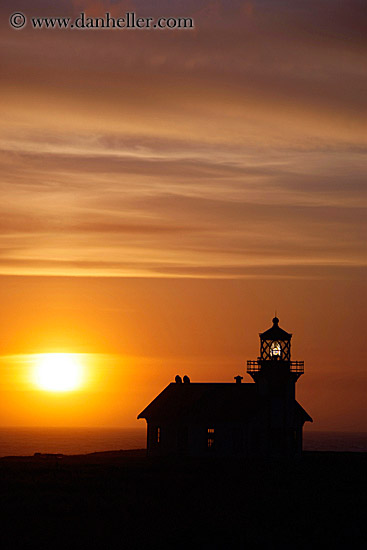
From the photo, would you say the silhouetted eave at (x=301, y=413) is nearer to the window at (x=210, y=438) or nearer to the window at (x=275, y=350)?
the window at (x=275, y=350)

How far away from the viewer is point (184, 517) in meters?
44.0

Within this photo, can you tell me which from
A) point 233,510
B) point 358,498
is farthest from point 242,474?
point 233,510

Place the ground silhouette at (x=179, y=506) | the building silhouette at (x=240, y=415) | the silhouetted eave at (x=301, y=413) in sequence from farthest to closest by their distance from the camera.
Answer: the silhouetted eave at (x=301, y=413)
the building silhouette at (x=240, y=415)
the ground silhouette at (x=179, y=506)

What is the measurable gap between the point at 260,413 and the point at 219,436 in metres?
3.47

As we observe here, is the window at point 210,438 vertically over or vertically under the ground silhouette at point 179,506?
over

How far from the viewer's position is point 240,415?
246 feet

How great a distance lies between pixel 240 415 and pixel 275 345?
587 cm

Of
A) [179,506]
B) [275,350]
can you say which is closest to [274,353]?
[275,350]

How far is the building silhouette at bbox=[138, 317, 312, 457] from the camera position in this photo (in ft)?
245

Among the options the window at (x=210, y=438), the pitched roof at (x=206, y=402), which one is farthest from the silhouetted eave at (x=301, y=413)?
the window at (x=210, y=438)

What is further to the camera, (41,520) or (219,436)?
(219,436)

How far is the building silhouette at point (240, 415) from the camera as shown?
7475cm

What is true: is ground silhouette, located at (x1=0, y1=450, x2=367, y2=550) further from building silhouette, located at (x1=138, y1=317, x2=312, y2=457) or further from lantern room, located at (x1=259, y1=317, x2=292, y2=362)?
lantern room, located at (x1=259, y1=317, x2=292, y2=362)

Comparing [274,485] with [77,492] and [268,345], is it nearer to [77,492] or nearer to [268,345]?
[77,492]
